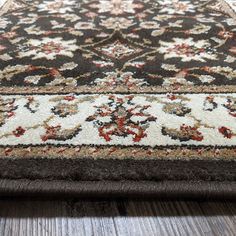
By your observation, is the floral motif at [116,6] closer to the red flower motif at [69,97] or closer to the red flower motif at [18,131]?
the red flower motif at [69,97]

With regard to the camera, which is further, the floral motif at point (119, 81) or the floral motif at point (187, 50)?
the floral motif at point (187, 50)

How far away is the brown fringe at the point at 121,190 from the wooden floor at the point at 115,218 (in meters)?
0.02

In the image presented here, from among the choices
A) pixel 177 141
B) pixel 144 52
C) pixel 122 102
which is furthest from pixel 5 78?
pixel 177 141

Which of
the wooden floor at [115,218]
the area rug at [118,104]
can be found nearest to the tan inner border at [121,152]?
the area rug at [118,104]

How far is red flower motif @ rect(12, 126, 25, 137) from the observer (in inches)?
40.5

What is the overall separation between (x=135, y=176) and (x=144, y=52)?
2.41ft

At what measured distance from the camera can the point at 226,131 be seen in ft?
3.38

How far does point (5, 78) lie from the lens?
4.32 ft

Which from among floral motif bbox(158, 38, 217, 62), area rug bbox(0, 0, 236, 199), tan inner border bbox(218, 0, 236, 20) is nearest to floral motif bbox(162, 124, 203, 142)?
area rug bbox(0, 0, 236, 199)

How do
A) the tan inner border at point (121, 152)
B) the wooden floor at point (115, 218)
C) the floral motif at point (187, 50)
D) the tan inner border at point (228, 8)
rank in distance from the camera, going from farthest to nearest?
the tan inner border at point (228, 8), the floral motif at point (187, 50), the tan inner border at point (121, 152), the wooden floor at point (115, 218)

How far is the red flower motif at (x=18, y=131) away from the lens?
1.03m

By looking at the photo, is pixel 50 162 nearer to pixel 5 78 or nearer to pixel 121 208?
pixel 121 208

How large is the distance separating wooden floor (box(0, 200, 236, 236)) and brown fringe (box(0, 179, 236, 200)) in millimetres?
17

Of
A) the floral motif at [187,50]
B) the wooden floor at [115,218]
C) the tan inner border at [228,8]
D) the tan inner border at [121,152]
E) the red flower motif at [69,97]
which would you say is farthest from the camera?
the tan inner border at [228,8]
